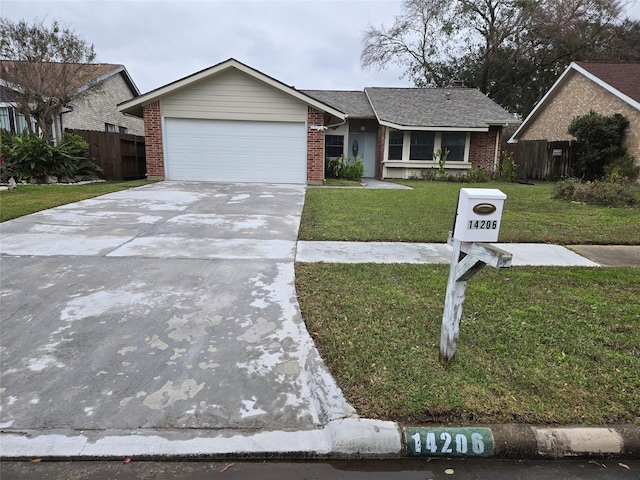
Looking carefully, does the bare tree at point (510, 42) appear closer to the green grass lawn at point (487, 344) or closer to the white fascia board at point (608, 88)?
the white fascia board at point (608, 88)

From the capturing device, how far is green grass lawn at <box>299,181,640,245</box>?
652cm

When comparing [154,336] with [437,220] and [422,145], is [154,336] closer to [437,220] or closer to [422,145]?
[437,220]

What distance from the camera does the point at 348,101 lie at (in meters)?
20.8

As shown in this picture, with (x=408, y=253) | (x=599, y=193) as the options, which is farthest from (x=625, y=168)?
(x=408, y=253)

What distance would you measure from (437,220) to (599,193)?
5.21 metres

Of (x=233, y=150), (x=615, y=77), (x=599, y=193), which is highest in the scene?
(x=615, y=77)

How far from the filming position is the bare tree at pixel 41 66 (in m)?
13.3

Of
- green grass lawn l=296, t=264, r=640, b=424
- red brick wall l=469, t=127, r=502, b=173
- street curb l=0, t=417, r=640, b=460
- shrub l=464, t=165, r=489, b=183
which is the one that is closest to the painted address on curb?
street curb l=0, t=417, r=640, b=460

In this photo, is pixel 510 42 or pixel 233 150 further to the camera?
pixel 510 42

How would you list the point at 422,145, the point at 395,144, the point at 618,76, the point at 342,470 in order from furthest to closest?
1. the point at 395,144
2. the point at 422,145
3. the point at 618,76
4. the point at 342,470

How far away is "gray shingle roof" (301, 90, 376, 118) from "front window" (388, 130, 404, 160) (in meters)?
1.31

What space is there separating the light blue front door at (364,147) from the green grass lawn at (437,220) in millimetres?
9211

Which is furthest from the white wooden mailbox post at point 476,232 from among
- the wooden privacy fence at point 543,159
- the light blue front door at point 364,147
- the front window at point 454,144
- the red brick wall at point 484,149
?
the wooden privacy fence at point 543,159

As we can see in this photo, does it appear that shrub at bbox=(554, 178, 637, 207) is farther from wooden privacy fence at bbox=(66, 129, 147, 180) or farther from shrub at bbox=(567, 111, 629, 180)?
wooden privacy fence at bbox=(66, 129, 147, 180)
